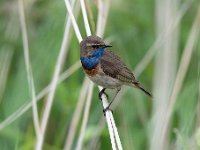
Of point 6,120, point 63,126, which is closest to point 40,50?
point 63,126

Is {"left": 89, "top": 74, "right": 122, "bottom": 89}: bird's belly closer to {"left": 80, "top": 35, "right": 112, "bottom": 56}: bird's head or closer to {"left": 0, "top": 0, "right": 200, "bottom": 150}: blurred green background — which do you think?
{"left": 80, "top": 35, "right": 112, "bottom": 56}: bird's head

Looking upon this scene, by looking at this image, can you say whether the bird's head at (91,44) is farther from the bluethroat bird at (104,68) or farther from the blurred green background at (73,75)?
the blurred green background at (73,75)

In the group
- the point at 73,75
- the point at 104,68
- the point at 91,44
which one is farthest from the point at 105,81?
the point at 73,75

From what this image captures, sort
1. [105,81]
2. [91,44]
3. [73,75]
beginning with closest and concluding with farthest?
1. [91,44]
2. [105,81]
3. [73,75]

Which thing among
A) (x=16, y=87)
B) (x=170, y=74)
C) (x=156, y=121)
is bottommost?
(x=156, y=121)

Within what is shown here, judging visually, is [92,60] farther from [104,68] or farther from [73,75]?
[73,75]

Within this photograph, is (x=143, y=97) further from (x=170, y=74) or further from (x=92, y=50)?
(x=92, y=50)

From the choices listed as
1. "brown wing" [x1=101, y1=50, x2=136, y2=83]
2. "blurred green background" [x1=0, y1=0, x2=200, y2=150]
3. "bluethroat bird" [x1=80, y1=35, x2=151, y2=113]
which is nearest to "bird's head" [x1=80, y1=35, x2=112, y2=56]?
"bluethroat bird" [x1=80, y1=35, x2=151, y2=113]
